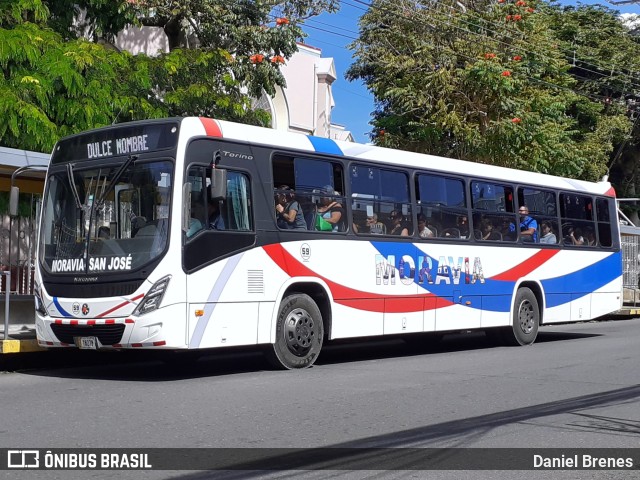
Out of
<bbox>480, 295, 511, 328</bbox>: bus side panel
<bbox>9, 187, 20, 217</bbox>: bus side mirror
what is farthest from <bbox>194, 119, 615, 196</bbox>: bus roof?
<bbox>9, 187, 20, 217</bbox>: bus side mirror

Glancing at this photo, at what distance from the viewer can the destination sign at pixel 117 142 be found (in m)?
11.3

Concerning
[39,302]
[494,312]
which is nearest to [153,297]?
[39,302]

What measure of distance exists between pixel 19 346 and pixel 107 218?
2.17 meters

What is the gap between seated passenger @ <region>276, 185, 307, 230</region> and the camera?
12328 millimetres

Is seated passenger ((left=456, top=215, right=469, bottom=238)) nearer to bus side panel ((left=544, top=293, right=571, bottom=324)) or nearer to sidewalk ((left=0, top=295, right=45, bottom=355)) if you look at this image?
bus side panel ((left=544, top=293, right=571, bottom=324))

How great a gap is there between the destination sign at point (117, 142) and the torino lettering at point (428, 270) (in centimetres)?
401

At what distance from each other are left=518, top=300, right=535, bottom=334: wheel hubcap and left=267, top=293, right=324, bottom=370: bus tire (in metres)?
5.69

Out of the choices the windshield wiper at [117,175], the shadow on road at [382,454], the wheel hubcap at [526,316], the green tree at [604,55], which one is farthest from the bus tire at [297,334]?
the green tree at [604,55]

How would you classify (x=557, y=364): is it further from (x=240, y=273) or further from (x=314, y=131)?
(x=314, y=131)

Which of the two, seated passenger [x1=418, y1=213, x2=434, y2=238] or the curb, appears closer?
the curb

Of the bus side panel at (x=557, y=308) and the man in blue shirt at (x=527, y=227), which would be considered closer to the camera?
the man in blue shirt at (x=527, y=227)

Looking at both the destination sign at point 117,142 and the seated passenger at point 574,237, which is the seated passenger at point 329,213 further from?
the seated passenger at point 574,237

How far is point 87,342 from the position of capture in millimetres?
11109

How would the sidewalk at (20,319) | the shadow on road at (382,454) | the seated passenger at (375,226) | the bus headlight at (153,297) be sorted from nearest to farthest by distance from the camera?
the shadow on road at (382,454) → the bus headlight at (153,297) → the sidewalk at (20,319) → the seated passenger at (375,226)
